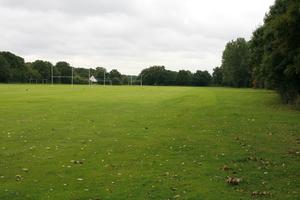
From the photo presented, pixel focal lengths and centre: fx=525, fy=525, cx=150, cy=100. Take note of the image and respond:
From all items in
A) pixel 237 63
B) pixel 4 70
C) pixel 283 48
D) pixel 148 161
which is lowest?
pixel 148 161

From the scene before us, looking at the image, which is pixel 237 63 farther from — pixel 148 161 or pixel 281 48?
pixel 148 161

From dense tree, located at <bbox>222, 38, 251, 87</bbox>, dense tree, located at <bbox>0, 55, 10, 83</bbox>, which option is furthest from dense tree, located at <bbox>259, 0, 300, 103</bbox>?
dense tree, located at <bbox>0, 55, 10, 83</bbox>

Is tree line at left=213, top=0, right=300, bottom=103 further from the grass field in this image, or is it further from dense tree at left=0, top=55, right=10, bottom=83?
dense tree at left=0, top=55, right=10, bottom=83

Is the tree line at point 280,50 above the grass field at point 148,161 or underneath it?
above

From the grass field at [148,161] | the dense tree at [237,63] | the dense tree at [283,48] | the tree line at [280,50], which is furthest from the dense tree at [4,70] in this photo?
the grass field at [148,161]

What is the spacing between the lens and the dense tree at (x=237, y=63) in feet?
561

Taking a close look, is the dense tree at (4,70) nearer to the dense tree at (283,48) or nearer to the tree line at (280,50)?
the tree line at (280,50)

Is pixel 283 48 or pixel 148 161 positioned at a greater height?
pixel 283 48

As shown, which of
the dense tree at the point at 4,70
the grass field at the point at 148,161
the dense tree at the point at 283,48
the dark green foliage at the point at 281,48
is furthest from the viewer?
the dense tree at the point at 4,70

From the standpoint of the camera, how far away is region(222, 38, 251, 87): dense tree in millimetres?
170875

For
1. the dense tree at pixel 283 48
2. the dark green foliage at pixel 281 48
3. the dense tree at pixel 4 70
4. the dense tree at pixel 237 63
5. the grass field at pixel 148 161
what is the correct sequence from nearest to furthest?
1. the grass field at pixel 148 161
2. the dense tree at pixel 283 48
3. the dark green foliage at pixel 281 48
4. the dense tree at pixel 237 63
5. the dense tree at pixel 4 70

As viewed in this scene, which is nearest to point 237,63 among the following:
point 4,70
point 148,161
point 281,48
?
point 4,70

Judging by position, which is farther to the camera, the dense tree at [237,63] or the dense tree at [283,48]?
the dense tree at [237,63]

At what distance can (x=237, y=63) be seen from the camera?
563 ft
